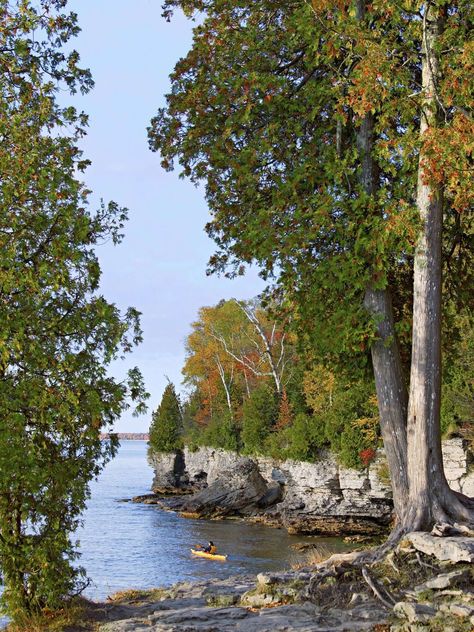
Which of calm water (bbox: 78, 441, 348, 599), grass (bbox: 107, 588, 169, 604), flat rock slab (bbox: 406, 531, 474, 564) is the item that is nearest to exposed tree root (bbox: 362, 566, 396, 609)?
flat rock slab (bbox: 406, 531, 474, 564)

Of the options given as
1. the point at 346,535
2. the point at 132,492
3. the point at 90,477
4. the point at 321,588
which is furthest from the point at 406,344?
the point at 132,492

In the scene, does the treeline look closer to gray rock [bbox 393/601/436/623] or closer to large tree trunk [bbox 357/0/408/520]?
large tree trunk [bbox 357/0/408/520]

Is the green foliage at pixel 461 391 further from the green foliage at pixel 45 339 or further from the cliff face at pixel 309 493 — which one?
the green foliage at pixel 45 339

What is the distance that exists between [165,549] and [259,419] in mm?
14688

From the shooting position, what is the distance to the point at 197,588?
33.6 ft

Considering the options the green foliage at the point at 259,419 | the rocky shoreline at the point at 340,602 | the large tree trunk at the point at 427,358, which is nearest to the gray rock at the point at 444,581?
the rocky shoreline at the point at 340,602

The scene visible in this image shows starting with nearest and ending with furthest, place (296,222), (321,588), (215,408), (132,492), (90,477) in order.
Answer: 1. (321,588)
2. (90,477)
3. (296,222)
4. (215,408)
5. (132,492)

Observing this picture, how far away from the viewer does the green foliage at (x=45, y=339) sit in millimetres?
8781

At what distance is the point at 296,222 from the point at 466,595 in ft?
19.4

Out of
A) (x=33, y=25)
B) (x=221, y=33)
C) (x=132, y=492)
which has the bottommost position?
(x=132, y=492)

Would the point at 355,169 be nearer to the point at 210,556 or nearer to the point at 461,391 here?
the point at 461,391

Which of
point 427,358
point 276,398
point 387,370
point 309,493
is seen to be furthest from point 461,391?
point 276,398

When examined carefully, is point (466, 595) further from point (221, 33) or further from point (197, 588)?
point (221, 33)

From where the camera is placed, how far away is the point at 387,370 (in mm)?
11188
